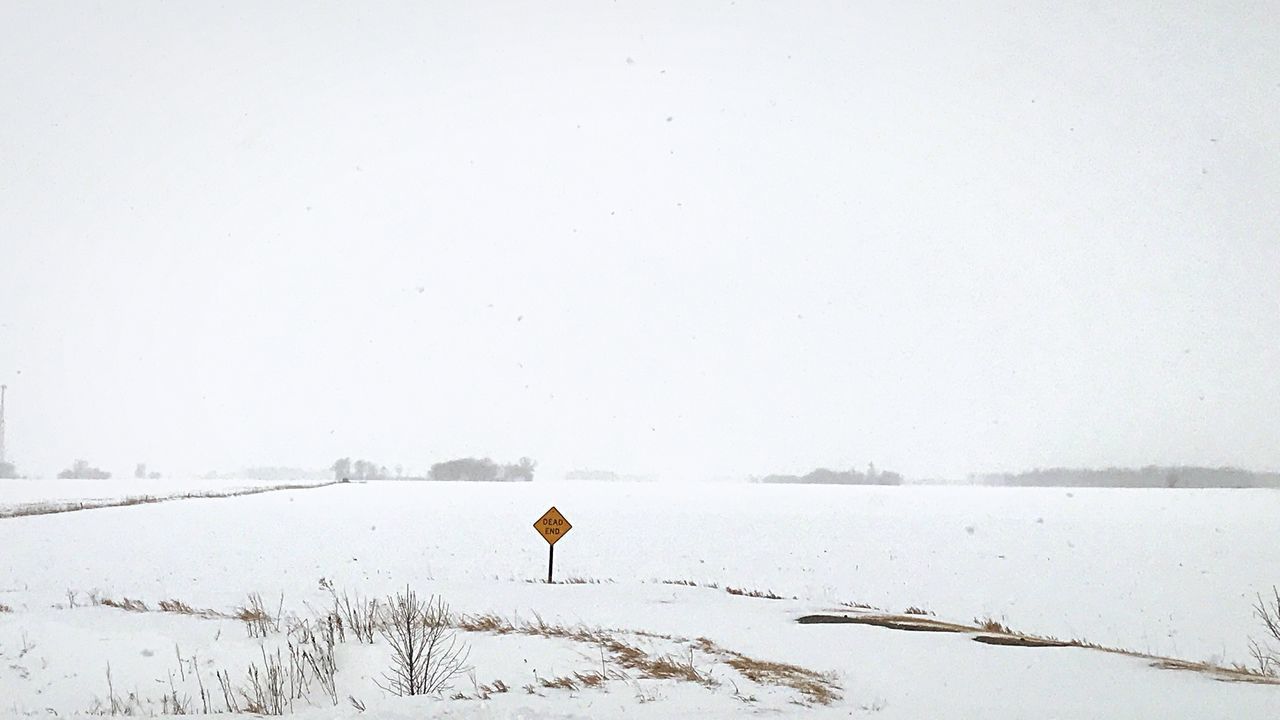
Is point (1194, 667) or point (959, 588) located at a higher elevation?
point (1194, 667)

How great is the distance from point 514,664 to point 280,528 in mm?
35598

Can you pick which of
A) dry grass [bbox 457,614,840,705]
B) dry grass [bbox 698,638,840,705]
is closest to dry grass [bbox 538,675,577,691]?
dry grass [bbox 457,614,840,705]

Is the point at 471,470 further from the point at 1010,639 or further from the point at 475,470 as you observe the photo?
the point at 1010,639

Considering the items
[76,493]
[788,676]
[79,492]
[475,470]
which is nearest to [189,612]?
[788,676]

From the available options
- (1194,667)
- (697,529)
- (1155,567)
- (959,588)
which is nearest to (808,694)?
(1194,667)

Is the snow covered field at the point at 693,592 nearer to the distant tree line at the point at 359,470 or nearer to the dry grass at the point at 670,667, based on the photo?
the dry grass at the point at 670,667

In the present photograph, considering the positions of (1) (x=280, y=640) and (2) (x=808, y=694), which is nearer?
(2) (x=808, y=694)

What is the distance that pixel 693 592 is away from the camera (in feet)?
54.1

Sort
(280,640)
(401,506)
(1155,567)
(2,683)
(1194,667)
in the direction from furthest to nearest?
(401,506)
(1155,567)
(280,640)
(2,683)
(1194,667)

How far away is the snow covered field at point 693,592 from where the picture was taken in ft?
24.2

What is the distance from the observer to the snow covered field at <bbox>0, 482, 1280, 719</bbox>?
738 centimetres

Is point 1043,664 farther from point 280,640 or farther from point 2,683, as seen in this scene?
point 2,683

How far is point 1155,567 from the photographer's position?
92.8 feet

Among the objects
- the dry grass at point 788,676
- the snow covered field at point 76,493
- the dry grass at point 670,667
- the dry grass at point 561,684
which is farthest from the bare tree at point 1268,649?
the snow covered field at point 76,493
